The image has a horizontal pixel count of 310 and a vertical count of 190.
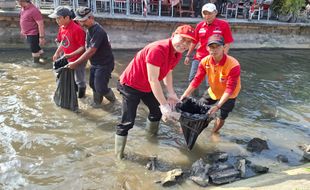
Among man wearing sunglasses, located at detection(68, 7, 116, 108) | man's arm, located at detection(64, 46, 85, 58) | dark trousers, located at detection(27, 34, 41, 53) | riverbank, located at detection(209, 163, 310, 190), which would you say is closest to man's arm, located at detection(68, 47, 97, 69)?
man wearing sunglasses, located at detection(68, 7, 116, 108)

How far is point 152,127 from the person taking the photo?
580 centimetres

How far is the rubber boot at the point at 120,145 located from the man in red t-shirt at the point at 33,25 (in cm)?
487

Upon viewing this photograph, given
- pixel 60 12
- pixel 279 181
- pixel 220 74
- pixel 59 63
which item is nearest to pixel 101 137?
pixel 59 63

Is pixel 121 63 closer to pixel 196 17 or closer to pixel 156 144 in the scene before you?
pixel 196 17

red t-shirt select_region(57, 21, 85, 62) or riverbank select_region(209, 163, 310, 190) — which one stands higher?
red t-shirt select_region(57, 21, 85, 62)

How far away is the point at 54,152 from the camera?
5.32m

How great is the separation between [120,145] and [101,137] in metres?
0.83

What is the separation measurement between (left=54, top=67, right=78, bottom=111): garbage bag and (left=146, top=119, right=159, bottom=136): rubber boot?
5.22 ft

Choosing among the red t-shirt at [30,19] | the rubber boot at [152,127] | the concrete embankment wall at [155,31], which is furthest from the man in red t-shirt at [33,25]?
the rubber boot at [152,127]

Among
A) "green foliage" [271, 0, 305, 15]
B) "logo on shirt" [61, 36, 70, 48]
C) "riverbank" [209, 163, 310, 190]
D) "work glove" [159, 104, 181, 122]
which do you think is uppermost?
"green foliage" [271, 0, 305, 15]

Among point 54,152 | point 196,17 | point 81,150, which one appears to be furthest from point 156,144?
point 196,17

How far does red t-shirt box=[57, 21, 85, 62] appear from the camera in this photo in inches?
258

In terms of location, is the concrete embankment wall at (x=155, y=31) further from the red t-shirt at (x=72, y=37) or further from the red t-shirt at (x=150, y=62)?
the red t-shirt at (x=150, y=62)

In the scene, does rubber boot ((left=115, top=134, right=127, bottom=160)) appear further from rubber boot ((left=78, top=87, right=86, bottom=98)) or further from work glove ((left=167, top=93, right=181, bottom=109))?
rubber boot ((left=78, top=87, right=86, bottom=98))
